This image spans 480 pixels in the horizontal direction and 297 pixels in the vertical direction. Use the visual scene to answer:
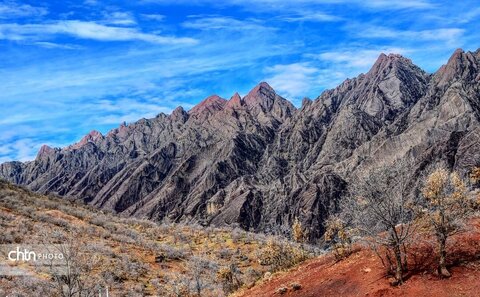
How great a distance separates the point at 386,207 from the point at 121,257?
2956cm

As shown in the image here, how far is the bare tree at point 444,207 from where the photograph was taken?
20328mm

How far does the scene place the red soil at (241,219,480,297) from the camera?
20.0 m

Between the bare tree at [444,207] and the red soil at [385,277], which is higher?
the bare tree at [444,207]

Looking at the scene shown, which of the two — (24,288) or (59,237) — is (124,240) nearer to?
(59,237)

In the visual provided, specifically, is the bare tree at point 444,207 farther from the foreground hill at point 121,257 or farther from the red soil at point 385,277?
the foreground hill at point 121,257

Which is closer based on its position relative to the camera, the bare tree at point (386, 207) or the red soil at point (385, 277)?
the red soil at point (385, 277)

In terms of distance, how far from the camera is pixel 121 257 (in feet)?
145

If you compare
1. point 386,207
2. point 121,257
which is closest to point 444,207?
point 386,207

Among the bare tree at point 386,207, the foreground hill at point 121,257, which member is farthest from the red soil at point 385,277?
the foreground hill at point 121,257

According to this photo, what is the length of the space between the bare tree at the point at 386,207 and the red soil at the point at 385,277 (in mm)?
767

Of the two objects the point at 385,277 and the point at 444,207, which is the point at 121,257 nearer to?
the point at 385,277

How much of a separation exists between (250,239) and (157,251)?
2398 centimetres

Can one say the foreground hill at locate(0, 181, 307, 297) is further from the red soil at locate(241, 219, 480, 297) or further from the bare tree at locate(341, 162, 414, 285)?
the bare tree at locate(341, 162, 414, 285)

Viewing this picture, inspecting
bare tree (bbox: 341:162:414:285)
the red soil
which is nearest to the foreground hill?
the red soil
